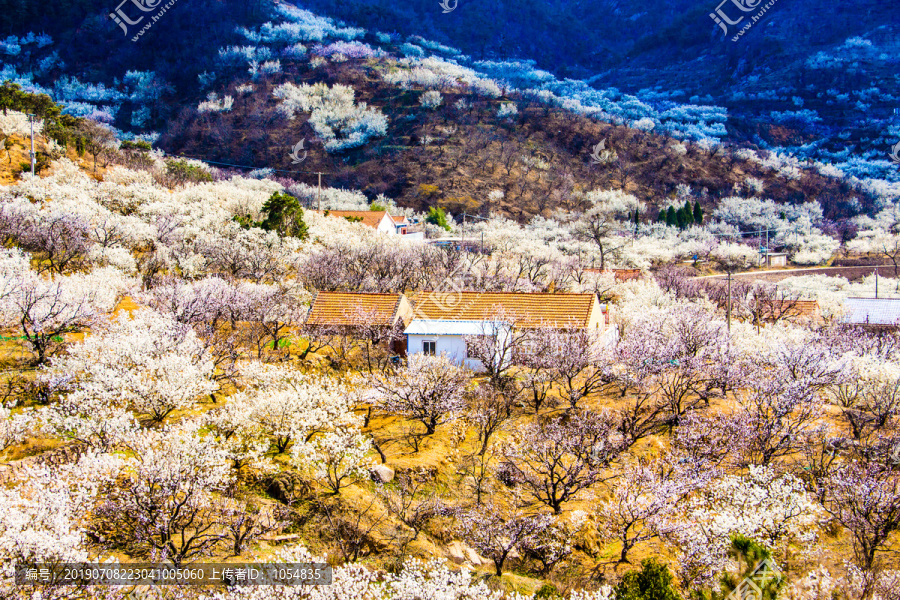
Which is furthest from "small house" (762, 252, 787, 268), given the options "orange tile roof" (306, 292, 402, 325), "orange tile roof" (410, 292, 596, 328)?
"orange tile roof" (306, 292, 402, 325)

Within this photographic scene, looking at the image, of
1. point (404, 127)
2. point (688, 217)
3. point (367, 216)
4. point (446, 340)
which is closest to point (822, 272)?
point (688, 217)

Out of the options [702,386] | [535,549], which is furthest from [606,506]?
[702,386]

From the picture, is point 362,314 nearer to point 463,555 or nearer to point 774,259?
point 463,555

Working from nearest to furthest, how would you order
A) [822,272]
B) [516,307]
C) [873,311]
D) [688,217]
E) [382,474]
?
[382,474] → [516,307] → [873,311] → [822,272] → [688,217]

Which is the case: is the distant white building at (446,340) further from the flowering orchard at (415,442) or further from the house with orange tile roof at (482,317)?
the flowering orchard at (415,442)

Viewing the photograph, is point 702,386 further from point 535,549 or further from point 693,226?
point 693,226
